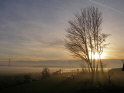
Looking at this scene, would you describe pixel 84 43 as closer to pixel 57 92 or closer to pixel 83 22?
pixel 83 22

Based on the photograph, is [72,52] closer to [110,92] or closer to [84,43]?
[84,43]

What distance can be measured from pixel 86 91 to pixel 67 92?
2799 millimetres

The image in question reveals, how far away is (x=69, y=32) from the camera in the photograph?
133 ft

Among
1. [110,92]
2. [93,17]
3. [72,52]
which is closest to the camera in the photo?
[110,92]

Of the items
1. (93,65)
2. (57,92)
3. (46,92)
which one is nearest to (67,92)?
(57,92)

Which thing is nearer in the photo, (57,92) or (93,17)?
(57,92)

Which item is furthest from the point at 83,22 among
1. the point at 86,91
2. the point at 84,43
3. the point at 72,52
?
the point at 86,91

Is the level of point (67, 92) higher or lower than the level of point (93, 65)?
lower

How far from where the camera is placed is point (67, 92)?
82.9 ft

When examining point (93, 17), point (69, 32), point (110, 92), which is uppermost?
Answer: point (93, 17)

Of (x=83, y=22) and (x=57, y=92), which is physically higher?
(x=83, y=22)

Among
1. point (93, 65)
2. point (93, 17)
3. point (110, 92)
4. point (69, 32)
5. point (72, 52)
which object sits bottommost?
point (110, 92)

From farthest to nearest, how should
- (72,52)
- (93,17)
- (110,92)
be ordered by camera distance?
(72,52)
(93,17)
(110,92)

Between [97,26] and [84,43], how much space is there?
191 inches
